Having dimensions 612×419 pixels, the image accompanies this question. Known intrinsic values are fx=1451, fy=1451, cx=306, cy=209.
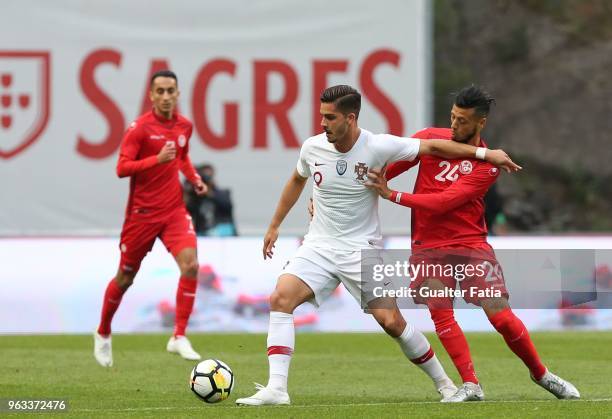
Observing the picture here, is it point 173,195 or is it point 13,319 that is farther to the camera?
point 13,319

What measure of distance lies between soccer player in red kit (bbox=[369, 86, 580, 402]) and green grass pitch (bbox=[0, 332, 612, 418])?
1.02 ft

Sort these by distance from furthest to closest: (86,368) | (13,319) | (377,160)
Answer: (13,319), (86,368), (377,160)

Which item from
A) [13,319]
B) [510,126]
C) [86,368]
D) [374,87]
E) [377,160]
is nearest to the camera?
[377,160]

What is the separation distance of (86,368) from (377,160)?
13.0 feet

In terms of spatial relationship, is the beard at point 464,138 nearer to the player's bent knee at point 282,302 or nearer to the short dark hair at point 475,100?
the short dark hair at point 475,100

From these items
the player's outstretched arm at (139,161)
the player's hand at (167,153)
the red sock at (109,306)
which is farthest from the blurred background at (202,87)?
the player's hand at (167,153)

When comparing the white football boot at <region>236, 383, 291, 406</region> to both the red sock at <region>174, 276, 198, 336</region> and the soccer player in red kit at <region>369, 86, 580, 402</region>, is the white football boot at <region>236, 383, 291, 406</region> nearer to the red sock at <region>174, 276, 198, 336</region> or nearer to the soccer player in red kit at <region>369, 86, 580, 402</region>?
the soccer player in red kit at <region>369, 86, 580, 402</region>

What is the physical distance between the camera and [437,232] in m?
9.26

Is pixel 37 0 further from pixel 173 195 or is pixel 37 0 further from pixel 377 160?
pixel 377 160

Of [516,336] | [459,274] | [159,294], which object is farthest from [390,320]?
[159,294]

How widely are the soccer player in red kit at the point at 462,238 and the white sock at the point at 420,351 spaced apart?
130mm

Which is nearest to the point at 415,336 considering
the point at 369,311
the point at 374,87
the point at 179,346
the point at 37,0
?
the point at 369,311

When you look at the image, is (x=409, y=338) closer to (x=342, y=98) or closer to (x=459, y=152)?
(x=459, y=152)

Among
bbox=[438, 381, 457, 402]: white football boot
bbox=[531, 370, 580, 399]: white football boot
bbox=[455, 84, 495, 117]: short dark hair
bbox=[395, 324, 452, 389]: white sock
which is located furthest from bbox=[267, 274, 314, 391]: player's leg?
bbox=[531, 370, 580, 399]: white football boot
